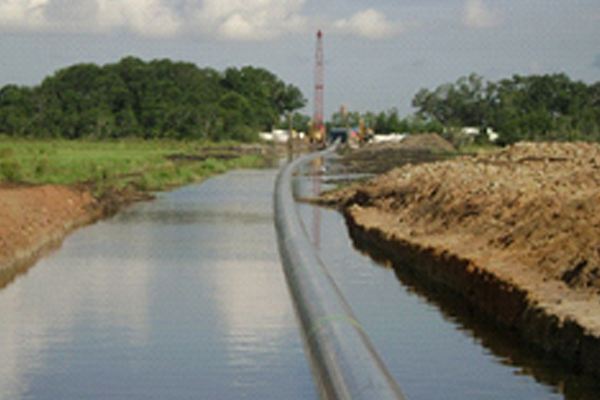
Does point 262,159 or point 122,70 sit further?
point 122,70

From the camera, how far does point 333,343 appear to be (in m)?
11.9

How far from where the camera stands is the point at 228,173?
60.7m

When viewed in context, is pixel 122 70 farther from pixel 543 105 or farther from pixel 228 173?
pixel 228 173

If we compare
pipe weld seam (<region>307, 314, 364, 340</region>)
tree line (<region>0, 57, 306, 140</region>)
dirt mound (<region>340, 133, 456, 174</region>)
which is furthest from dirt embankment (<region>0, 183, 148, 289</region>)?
tree line (<region>0, 57, 306, 140</region>)

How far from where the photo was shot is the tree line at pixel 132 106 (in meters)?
118

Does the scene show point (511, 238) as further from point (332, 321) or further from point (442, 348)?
point (332, 321)

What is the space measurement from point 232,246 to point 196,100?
4416 inches

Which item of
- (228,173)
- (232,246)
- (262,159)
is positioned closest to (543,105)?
(262,159)

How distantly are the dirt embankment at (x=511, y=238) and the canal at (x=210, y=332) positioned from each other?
460 mm

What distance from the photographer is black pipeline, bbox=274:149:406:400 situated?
33.5 feet

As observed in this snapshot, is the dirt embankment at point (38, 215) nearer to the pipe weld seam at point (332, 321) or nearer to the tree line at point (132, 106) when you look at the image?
the pipe weld seam at point (332, 321)

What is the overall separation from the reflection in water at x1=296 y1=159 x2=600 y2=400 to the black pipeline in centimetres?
94

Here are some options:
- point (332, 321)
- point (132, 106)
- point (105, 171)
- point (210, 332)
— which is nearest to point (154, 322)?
point (210, 332)

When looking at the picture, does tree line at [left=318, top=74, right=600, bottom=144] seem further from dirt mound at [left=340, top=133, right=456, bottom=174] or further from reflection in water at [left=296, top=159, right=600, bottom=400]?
reflection in water at [left=296, top=159, right=600, bottom=400]
